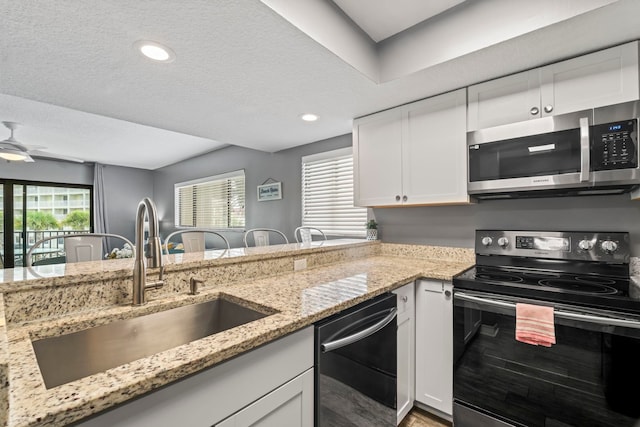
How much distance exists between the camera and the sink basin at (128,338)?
0.91 meters

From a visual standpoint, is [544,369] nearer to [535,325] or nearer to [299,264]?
[535,325]

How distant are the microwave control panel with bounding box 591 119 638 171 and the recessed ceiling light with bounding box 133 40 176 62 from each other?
2.26m

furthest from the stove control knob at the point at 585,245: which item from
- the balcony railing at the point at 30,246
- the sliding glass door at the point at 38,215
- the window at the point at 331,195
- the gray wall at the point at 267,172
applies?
the sliding glass door at the point at 38,215

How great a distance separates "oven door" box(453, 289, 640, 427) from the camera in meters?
1.21

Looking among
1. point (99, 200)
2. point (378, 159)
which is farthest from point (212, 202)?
point (378, 159)

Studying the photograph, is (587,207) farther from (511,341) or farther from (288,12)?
(288,12)

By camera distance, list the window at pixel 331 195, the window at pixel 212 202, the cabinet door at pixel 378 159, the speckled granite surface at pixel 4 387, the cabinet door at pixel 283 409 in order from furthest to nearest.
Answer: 1. the window at pixel 212 202
2. the window at pixel 331 195
3. the cabinet door at pixel 378 159
4. the cabinet door at pixel 283 409
5. the speckled granite surface at pixel 4 387

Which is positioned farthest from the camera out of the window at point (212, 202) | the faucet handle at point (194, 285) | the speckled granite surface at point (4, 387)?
the window at point (212, 202)

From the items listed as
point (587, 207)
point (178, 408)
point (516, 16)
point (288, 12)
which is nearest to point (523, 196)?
point (587, 207)

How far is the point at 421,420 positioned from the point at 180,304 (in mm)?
1610

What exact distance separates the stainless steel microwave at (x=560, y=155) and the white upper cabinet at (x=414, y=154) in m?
0.13

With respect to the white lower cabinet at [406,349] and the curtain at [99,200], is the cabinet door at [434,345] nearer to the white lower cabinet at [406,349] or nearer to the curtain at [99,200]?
the white lower cabinet at [406,349]

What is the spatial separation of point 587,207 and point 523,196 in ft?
1.09

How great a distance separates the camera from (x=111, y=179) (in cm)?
627
